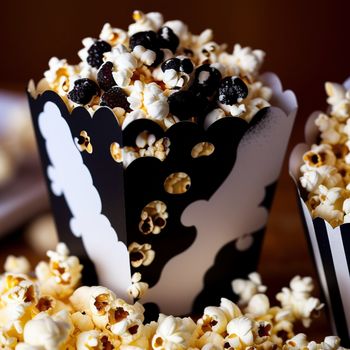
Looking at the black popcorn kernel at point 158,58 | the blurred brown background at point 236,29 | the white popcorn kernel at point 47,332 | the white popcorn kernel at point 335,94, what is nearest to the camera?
the white popcorn kernel at point 47,332

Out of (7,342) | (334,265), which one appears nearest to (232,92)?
(334,265)

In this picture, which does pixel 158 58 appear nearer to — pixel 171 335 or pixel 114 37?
pixel 114 37

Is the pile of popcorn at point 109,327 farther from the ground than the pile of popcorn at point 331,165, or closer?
closer

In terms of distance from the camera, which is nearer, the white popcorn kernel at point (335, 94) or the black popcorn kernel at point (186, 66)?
the black popcorn kernel at point (186, 66)

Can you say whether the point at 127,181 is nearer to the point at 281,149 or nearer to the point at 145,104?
the point at 145,104

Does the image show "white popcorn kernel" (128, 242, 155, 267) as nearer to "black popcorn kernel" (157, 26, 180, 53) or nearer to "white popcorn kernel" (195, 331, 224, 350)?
"white popcorn kernel" (195, 331, 224, 350)

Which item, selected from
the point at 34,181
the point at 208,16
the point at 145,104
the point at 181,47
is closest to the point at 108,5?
the point at 208,16

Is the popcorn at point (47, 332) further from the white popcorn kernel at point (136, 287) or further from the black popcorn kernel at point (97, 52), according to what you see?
the black popcorn kernel at point (97, 52)

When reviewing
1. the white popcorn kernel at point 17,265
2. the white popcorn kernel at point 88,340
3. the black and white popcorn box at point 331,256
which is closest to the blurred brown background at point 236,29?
the white popcorn kernel at point 17,265
